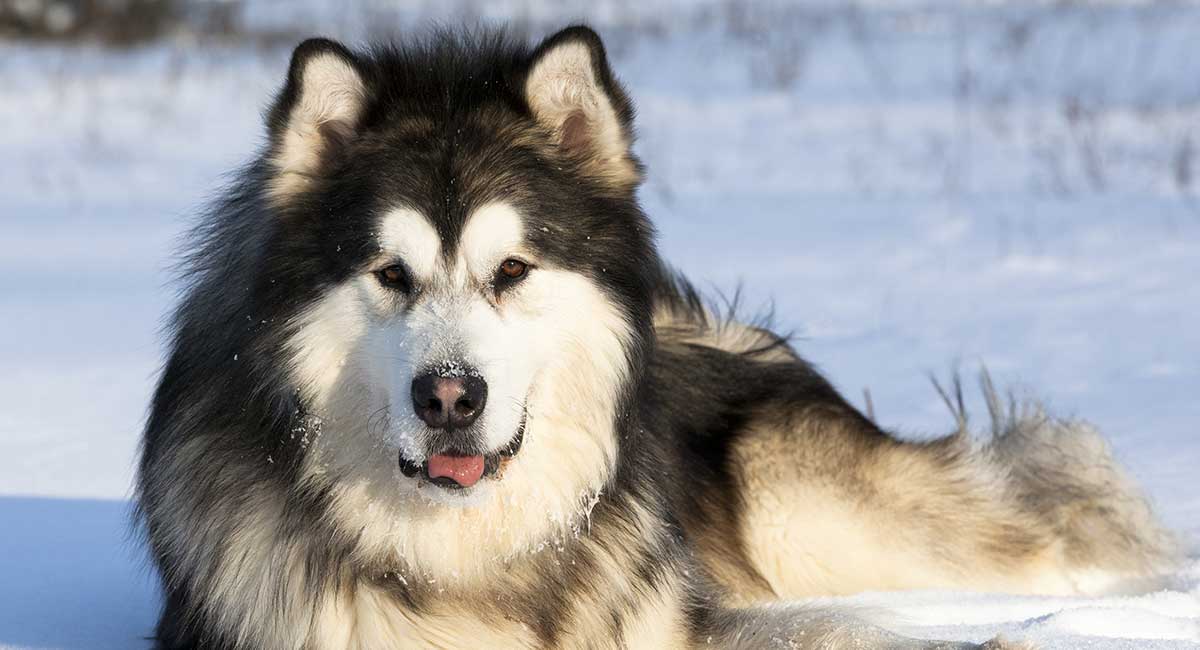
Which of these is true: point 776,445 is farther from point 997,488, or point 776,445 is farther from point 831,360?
point 831,360

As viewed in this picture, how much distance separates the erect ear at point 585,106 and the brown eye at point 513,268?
0.34 meters

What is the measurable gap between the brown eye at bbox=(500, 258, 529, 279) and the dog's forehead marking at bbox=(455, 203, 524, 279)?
0.02 meters

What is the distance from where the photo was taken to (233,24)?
19219mm

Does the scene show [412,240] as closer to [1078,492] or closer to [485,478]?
[485,478]

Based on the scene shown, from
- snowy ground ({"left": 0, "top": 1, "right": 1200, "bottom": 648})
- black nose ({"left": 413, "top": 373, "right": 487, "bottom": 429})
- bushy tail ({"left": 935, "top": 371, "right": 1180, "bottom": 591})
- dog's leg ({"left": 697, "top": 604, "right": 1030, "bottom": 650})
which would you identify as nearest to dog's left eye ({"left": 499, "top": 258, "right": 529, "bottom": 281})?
black nose ({"left": 413, "top": 373, "right": 487, "bottom": 429})

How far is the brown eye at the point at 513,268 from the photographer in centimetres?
278

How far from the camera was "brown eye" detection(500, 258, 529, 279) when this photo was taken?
2779 mm

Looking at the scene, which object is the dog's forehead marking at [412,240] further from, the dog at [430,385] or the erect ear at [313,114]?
the erect ear at [313,114]

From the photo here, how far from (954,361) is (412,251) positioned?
3.30 meters

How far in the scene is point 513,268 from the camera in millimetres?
2791

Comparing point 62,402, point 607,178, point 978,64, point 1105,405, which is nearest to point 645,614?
point 607,178

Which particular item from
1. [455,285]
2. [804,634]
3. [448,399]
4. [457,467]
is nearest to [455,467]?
[457,467]

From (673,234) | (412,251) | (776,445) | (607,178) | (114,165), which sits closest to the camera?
(412,251)

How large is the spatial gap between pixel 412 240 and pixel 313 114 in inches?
14.7
